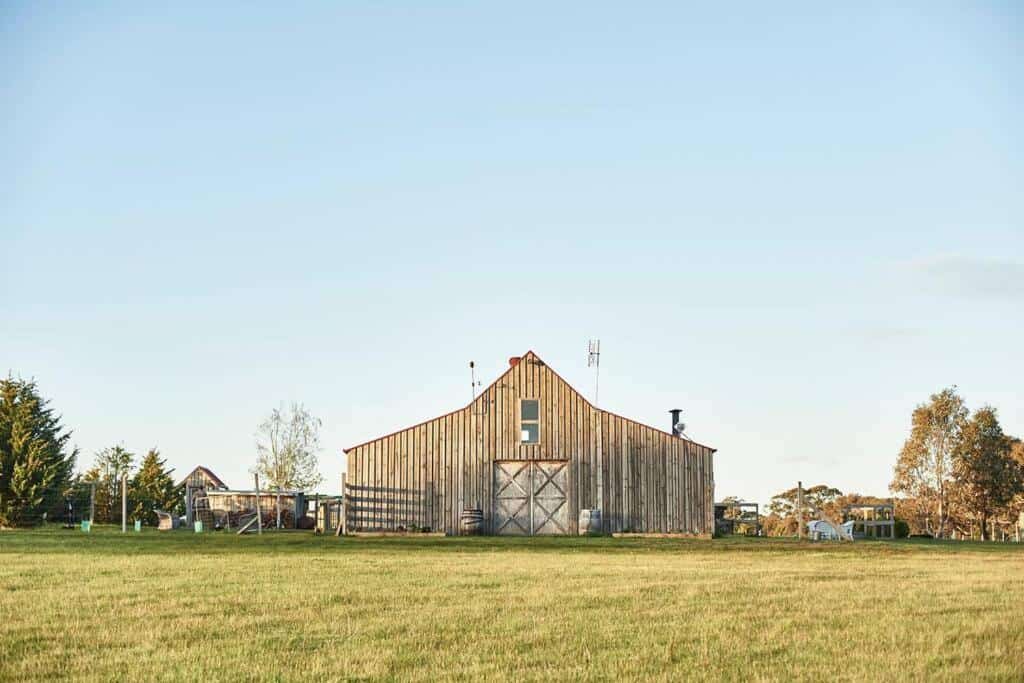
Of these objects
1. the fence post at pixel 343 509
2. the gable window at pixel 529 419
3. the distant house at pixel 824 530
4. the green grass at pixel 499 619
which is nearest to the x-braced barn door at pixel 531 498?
the gable window at pixel 529 419

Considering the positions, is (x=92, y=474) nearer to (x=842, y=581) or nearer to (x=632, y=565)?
(x=632, y=565)

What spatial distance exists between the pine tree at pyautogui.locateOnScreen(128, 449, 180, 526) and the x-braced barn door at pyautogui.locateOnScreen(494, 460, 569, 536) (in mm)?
22671

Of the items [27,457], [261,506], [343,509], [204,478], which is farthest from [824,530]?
[204,478]

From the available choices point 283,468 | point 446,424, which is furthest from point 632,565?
point 283,468

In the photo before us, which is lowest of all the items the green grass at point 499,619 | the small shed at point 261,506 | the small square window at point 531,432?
the green grass at point 499,619

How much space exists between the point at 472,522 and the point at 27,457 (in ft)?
63.5

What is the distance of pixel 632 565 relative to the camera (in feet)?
79.3

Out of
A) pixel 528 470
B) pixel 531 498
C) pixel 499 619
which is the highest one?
pixel 528 470

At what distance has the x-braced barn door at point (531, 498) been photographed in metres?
44.3

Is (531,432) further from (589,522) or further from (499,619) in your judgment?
(499,619)

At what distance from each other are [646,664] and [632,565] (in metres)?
12.9

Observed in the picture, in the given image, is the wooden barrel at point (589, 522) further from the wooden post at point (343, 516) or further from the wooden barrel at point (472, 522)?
the wooden post at point (343, 516)

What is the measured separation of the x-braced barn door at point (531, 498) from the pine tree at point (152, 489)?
22671 millimetres

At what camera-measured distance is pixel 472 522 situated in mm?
43719
